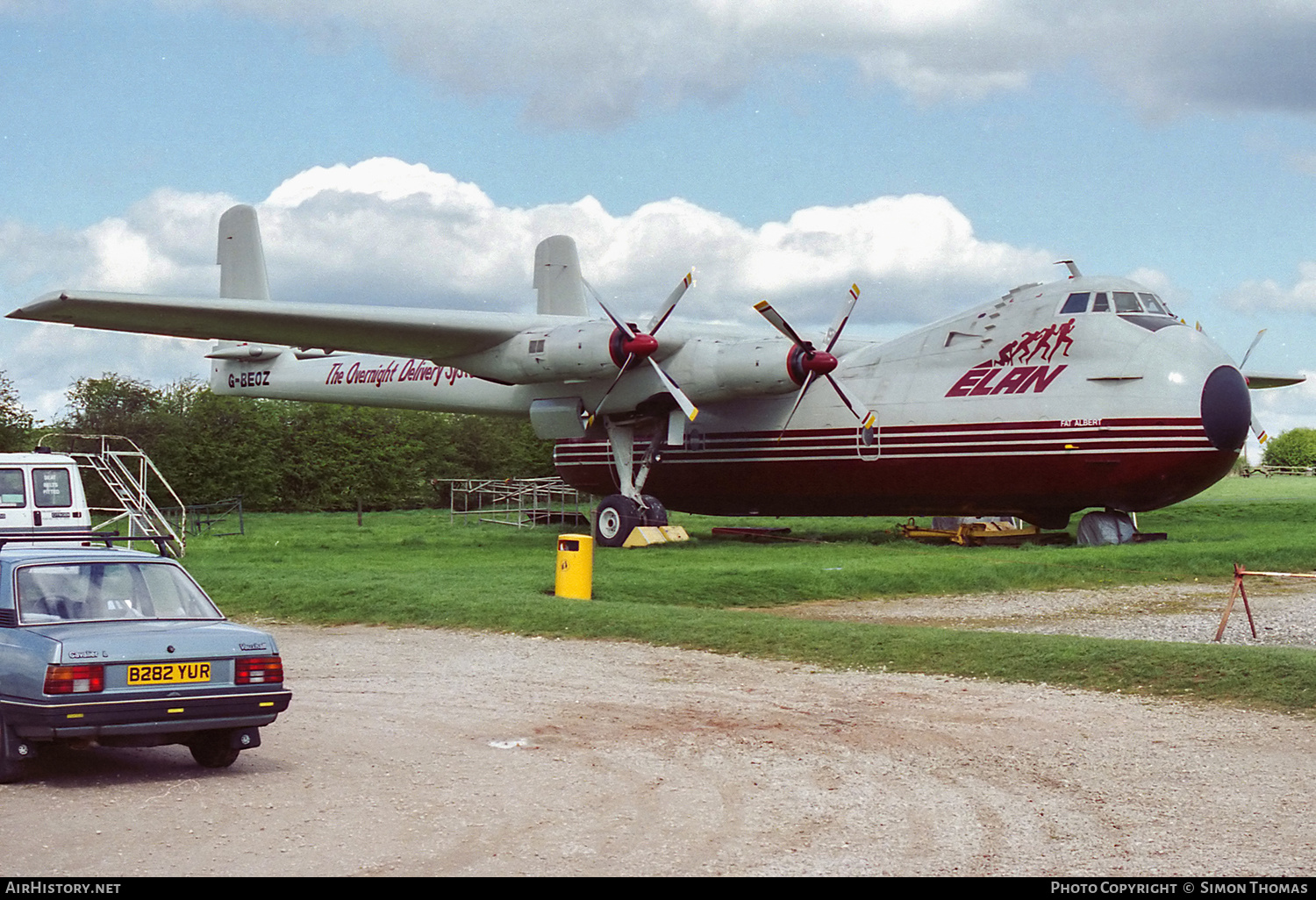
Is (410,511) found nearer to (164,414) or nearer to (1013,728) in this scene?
(164,414)

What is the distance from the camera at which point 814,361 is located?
2814 cm

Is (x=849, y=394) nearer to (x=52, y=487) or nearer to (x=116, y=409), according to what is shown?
(x=52, y=487)

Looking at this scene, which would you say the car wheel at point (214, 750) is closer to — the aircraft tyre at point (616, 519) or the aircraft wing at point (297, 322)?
the aircraft wing at point (297, 322)

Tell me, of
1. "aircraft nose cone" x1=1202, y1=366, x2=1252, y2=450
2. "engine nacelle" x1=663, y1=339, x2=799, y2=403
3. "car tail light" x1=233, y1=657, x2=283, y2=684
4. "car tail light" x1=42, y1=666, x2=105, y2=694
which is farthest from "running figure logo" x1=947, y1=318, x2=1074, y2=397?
"car tail light" x1=42, y1=666, x2=105, y2=694

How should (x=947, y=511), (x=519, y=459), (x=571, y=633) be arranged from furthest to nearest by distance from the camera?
(x=519, y=459) < (x=947, y=511) < (x=571, y=633)

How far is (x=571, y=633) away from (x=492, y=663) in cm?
225

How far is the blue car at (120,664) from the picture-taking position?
27.5 ft

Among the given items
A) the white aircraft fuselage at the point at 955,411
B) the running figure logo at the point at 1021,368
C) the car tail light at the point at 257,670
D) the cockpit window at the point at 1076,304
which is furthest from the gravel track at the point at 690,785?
the cockpit window at the point at 1076,304

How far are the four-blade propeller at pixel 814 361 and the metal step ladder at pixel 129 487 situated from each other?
1266cm

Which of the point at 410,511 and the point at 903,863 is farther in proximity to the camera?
the point at 410,511

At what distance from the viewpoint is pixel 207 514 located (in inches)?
1654

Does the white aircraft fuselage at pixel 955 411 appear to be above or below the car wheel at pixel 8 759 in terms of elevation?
above

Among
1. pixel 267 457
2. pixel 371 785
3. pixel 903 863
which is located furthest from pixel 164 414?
pixel 903 863

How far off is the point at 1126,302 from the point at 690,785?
21735mm
